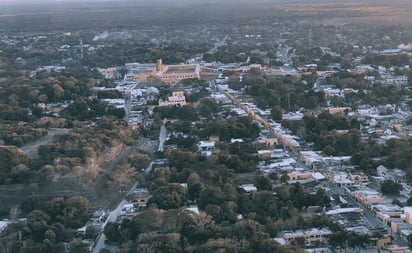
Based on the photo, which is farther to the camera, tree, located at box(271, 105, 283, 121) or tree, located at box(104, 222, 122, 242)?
tree, located at box(271, 105, 283, 121)

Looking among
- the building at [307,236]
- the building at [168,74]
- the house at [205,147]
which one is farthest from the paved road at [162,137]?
the building at [168,74]

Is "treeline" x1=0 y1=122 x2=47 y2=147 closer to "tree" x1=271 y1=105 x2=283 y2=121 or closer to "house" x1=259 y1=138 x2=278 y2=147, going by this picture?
"house" x1=259 y1=138 x2=278 y2=147

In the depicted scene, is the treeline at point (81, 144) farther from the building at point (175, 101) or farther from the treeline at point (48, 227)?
the building at point (175, 101)

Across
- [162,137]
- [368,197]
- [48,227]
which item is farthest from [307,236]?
[162,137]

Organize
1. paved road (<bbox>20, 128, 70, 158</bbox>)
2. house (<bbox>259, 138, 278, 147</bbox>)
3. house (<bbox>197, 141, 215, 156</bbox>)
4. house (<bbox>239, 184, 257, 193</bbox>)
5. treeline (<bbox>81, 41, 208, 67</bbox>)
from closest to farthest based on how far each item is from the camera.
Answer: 1. house (<bbox>239, 184, 257, 193</bbox>)
2. paved road (<bbox>20, 128, 70, 158</bbox>)
3. house (<bbox>197, 141, 215, 156</bbox>)
4. house (<bbox>259, 138, 278, 147</bbox>)
5. treeline (<bbox>81, 41, 208, 67</bbox>)

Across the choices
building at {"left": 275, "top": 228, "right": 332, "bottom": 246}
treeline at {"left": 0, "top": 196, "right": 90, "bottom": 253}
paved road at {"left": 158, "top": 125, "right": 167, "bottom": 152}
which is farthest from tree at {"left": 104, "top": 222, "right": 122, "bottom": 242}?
paved road at {"left": 158, "top": 125, "right": 167, "bottom": 152}

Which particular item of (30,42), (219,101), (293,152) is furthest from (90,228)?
(30,42)
